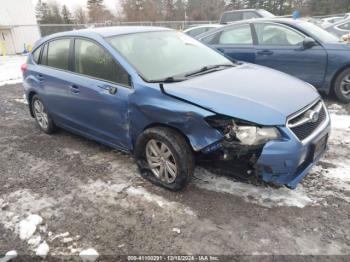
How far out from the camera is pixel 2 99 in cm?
811

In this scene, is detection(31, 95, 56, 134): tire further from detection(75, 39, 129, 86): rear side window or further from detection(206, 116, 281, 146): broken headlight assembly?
detection(206, 116, 281, 146): broken headlight assembly

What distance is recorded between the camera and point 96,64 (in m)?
3.94

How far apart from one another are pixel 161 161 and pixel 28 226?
4.62ft

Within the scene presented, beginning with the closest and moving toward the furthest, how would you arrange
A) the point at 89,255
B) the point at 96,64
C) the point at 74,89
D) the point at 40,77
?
the point at 89,255, the point at 96,64, the point at 74,89, the point at 40,77

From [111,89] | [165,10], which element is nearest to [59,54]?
[111,89]

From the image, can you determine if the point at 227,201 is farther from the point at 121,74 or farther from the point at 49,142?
the point at 49,142

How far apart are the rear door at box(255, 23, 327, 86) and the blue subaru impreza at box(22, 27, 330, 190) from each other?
8.03 ft

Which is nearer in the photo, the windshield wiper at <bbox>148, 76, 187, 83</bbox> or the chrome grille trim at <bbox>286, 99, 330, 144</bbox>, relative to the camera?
the chrome grille trim at <bbox>286, 99, 330, 144</bbox>

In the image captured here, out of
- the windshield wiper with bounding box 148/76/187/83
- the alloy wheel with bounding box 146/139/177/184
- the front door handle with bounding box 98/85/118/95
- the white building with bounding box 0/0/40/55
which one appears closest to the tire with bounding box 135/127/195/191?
the alloy wheel with bounding box 146/139/177/184

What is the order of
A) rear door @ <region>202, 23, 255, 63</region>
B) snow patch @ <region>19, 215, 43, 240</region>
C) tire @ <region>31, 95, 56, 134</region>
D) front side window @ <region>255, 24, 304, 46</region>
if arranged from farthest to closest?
1. rear door @ <region>202, 23, 255, 63</region>
2. front side window @ <region>255, 24, 304, 46</region>
3. tire @ <region>31, 95, 56, 134</region>
4. snow patch @ <region>19, 215, 43, 240</region>

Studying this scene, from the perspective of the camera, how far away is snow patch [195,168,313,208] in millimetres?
3191

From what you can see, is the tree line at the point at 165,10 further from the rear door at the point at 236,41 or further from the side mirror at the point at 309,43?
the side mirror at the point at 309,43

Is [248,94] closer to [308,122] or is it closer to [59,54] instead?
[308,122]

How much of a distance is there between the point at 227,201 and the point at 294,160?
2.61ft
